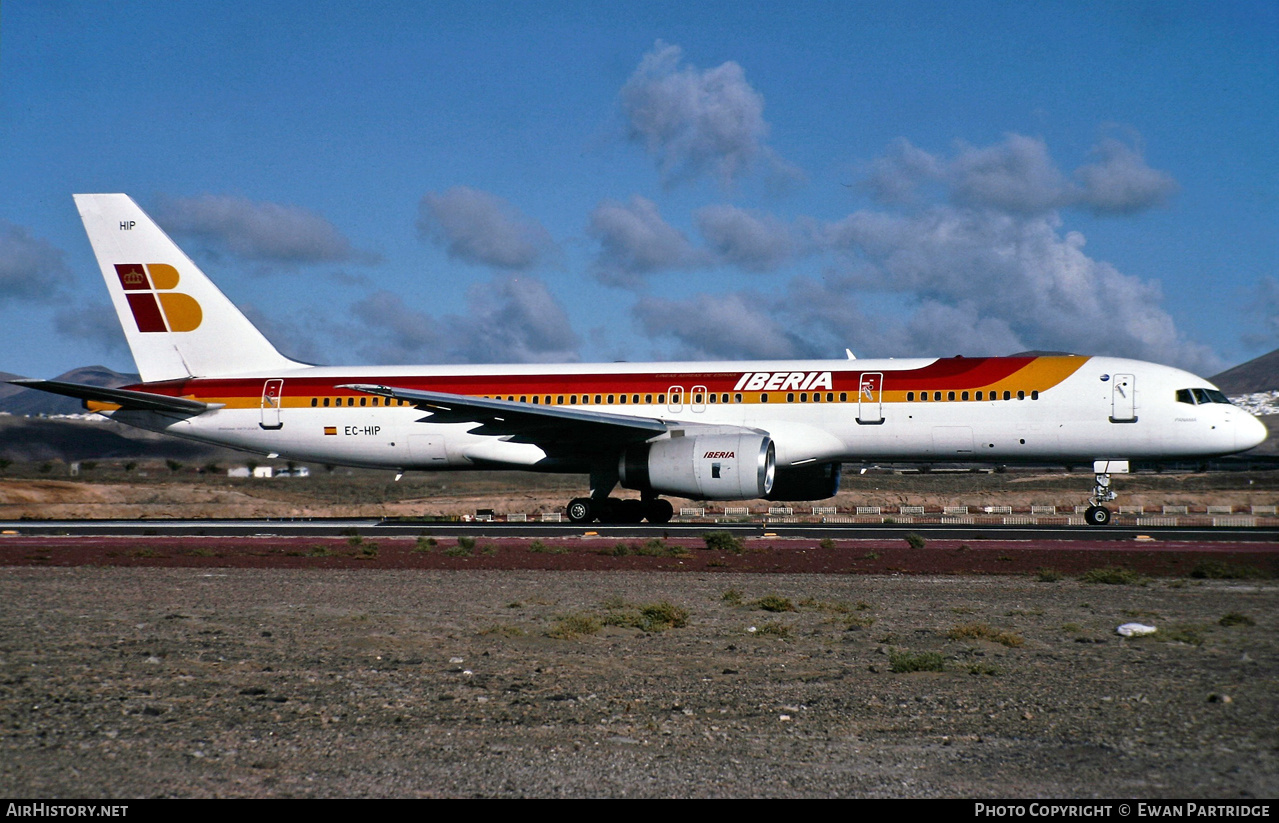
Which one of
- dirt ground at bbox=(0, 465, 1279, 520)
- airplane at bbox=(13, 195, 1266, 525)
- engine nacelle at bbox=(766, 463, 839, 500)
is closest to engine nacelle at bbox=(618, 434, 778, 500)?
airplane at bbox=(13, 195, 1266, 525)

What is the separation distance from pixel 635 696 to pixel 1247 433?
21325mm

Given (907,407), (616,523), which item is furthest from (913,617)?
(616,523)

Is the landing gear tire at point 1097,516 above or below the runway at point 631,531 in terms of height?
above

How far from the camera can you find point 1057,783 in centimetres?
516

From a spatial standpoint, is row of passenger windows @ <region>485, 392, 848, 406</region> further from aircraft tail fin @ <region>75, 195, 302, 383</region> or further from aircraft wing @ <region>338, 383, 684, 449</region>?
aircraft tail fin @ <region>75, 195, 302, 383</region>

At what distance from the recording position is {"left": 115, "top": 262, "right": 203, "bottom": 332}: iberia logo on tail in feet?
93.2

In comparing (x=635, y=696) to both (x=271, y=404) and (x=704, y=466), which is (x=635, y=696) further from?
(x=271, y=404)

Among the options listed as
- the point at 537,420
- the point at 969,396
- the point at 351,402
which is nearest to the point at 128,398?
the point at 351,402

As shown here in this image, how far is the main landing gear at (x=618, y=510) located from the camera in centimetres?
2581

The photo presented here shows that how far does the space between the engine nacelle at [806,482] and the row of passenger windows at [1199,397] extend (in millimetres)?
8198

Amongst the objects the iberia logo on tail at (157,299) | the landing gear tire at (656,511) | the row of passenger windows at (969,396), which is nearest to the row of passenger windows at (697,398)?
the row of passenger windows at (969,396)

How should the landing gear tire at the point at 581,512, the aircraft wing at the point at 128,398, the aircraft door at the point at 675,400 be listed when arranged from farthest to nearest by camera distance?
the landing gear tire at the point at 581,512
the aircraft door at the point at 675,400
the aircraft wing at the point at 128,398

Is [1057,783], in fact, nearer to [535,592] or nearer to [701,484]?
[535,592]

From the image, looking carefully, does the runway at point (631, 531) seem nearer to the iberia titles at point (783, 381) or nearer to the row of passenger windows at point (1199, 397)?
the row of passenger windows at point (1199, 397)
